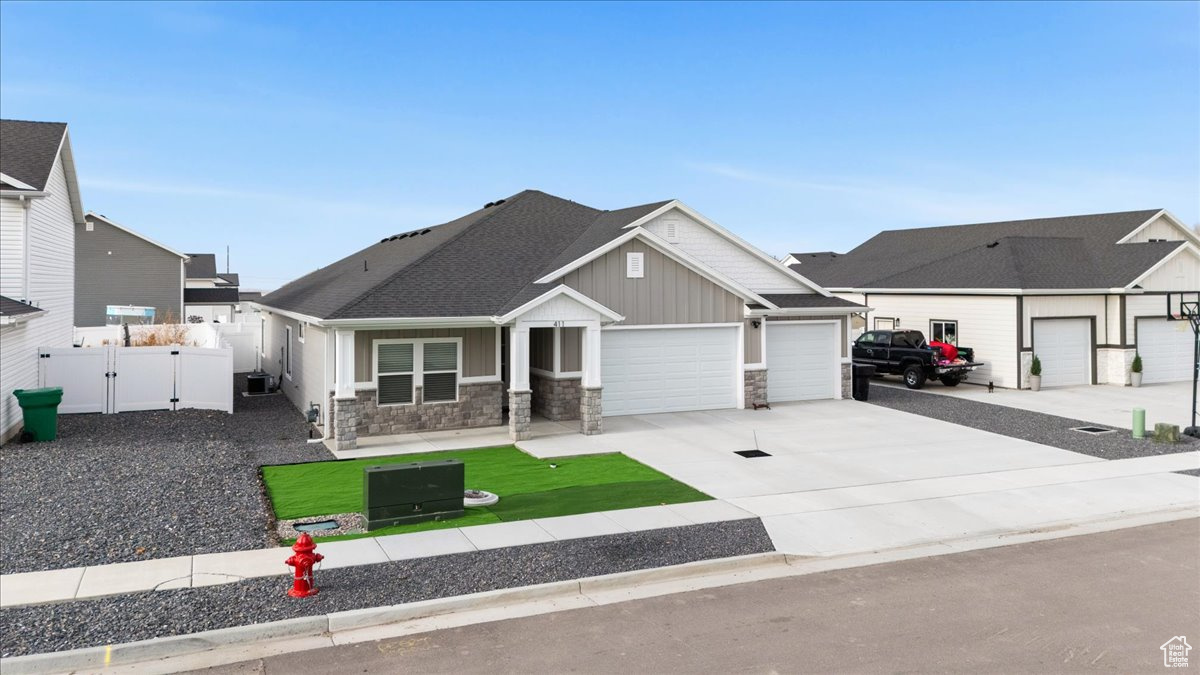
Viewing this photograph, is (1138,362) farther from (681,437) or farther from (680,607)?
(680,607)

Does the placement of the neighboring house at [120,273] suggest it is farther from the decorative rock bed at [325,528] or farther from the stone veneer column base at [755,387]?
the decorative rock bed at [325,528]

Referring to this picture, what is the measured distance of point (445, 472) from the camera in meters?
12.0

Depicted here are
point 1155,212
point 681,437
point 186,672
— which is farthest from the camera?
point 1155,212

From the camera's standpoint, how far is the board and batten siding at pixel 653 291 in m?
20.6

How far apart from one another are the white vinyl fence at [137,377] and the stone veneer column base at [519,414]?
26.6ft

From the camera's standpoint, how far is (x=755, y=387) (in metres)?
22.6

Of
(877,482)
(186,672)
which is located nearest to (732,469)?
(877,482)

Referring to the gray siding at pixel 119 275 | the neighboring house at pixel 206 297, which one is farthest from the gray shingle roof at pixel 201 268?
the gray siding at pixel 119 275

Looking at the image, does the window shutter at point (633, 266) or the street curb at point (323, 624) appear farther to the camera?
the window shutter at point (633, 266)

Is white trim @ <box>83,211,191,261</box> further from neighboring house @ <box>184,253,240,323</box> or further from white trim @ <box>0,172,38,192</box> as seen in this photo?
white trim @ <box>0,172,38,192</box>

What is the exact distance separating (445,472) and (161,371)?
12.3 metres

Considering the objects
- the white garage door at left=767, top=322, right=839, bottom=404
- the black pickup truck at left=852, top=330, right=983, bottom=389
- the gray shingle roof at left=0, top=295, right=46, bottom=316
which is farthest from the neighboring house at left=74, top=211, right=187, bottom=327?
the black pickup truck at left=852, top=330, right=983, bottom=389

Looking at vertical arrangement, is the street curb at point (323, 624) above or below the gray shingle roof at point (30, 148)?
below

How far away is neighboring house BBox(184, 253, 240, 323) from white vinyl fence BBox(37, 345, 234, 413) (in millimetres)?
25798
